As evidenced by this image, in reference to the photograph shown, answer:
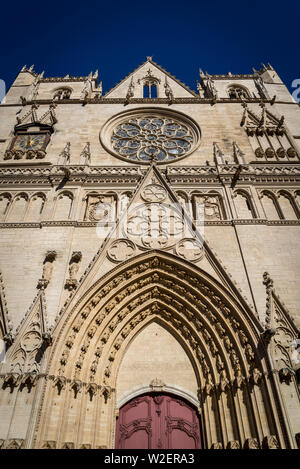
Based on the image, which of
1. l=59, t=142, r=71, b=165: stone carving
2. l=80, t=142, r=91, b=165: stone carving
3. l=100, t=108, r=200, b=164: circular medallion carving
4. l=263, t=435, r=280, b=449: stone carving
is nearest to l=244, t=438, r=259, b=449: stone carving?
l=263, t=435, r=280, b=449: stone carving

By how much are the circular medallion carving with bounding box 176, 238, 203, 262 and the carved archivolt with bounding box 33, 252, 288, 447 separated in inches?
13.8

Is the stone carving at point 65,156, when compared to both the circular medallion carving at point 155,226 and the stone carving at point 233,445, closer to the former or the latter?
the circular medallion carving at point 155,226

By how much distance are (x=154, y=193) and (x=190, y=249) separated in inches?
112

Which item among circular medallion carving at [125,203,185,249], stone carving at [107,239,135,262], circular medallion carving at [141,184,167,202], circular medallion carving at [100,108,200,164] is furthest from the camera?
circular medallion carving at [100,108,200,164]

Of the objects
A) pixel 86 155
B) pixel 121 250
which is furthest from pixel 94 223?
pixel 86 155

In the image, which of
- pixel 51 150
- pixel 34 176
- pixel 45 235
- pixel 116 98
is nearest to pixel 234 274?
pixel 45 235

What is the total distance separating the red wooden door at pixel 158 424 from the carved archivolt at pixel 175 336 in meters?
0.41

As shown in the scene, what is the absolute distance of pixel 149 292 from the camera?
9.94 m

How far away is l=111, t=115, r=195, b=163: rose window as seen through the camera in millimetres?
15146

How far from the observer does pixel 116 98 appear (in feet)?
60.1

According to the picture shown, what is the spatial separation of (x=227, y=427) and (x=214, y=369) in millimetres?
1309

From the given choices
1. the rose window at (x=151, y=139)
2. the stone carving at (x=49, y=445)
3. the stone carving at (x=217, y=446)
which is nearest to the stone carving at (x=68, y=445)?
the stone carving at (x=49, y=445)

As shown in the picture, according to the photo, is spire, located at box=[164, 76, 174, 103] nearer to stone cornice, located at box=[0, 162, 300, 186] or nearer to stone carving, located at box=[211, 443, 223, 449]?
stone cornice, located at box=[0, 162, 300, 186]
